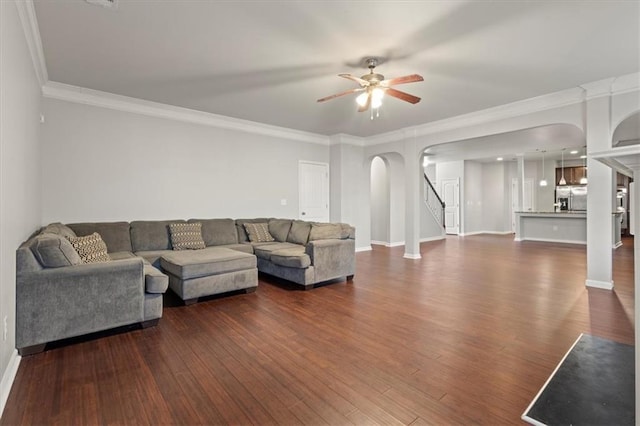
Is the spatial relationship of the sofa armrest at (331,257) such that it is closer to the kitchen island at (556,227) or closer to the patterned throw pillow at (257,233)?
the patterned throw pillow at (257,233)

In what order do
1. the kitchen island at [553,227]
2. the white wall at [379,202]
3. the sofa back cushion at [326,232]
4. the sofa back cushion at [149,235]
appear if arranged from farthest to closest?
the white wall at [379,202]
the kitchen island at [553,227]
the sofa back cushion at [149,235]
the sofa back cushion at [326,232]

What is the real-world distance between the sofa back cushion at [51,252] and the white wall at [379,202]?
733 centimetres

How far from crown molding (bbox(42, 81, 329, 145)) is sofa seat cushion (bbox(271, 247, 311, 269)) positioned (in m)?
2.89

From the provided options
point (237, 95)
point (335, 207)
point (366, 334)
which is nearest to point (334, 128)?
point (335, 207)

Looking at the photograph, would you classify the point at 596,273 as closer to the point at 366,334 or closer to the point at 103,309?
the point at 366,334

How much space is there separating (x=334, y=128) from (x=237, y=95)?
8.36 feet

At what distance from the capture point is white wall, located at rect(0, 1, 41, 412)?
1.95m

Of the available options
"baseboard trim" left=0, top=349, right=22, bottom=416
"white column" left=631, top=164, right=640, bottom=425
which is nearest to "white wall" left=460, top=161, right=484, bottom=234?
"white column" left=631, top=164, right=640, bottom=425

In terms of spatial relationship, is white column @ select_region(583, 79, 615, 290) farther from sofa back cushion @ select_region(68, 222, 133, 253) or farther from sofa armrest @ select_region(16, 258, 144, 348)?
sofa back cushion @ select_region(68, 222, 133, 253)

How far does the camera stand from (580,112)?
4477mm

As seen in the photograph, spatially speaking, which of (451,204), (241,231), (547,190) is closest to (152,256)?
(241,231)

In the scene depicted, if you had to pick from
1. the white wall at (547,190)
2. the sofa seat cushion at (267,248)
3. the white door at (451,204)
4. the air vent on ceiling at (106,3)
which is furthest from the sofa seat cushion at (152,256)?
the white wall at (547,190)

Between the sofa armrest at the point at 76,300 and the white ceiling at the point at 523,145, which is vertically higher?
the white ceiling at the point at 523,145

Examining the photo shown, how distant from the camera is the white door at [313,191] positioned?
7180 mm
